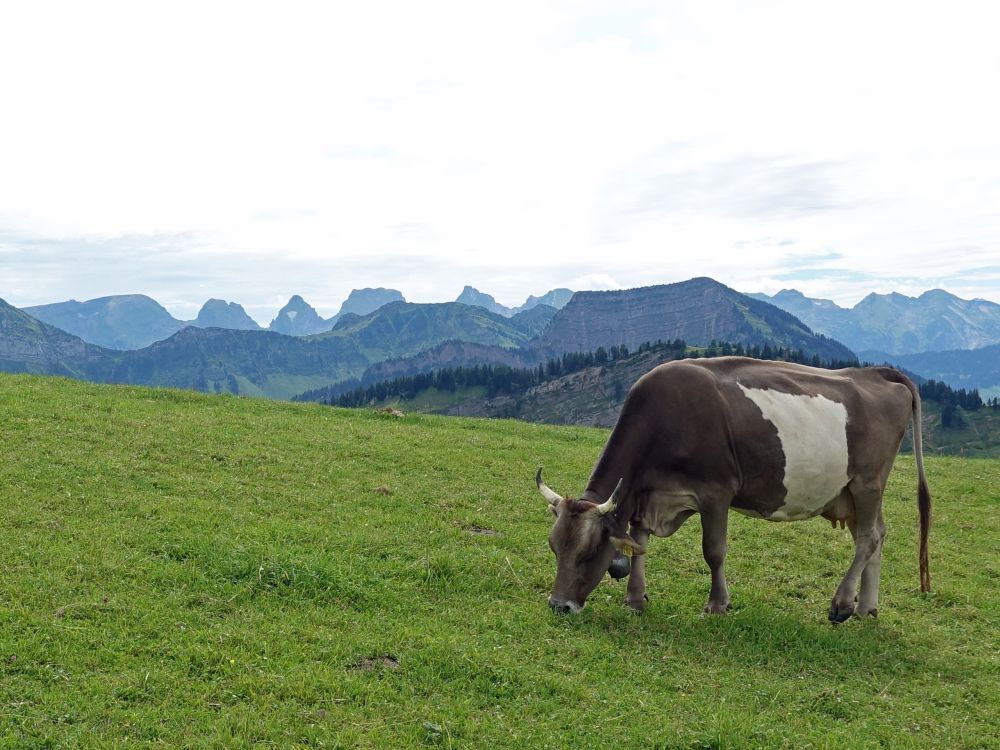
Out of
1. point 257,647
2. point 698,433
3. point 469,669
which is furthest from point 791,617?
point 257,647

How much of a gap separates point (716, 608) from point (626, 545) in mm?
2363

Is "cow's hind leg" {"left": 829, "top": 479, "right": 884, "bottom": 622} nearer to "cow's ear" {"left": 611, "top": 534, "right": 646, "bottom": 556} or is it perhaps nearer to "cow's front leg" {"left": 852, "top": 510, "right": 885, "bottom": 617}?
"cow's front leg" {"left": 852, "top": 510, "right": 885, "bottom": 617}

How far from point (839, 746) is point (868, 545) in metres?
5.01

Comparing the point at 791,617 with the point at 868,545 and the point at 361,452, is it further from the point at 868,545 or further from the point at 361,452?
the point at 361,452

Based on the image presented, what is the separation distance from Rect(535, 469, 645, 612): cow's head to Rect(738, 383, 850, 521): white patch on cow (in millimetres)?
3008

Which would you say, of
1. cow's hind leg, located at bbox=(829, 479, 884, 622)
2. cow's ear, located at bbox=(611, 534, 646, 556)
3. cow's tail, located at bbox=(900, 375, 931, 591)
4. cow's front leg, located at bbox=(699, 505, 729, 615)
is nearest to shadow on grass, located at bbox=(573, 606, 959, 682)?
cow's front leg, located at bbox=(699, 505, 729, 615)

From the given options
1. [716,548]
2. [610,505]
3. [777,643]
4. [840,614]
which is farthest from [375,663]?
[840,614]

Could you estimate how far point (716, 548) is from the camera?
1111 centimetres

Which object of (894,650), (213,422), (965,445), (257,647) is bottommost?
(965,445)

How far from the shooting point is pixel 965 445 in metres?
200

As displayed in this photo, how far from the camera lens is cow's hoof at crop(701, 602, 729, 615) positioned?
444 inches

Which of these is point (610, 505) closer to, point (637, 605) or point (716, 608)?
point (637, 605)

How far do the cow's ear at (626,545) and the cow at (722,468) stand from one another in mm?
62

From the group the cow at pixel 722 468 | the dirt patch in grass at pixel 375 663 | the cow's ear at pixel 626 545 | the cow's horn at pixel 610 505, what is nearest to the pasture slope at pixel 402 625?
the dirt patch in grass at pixel 375 663
